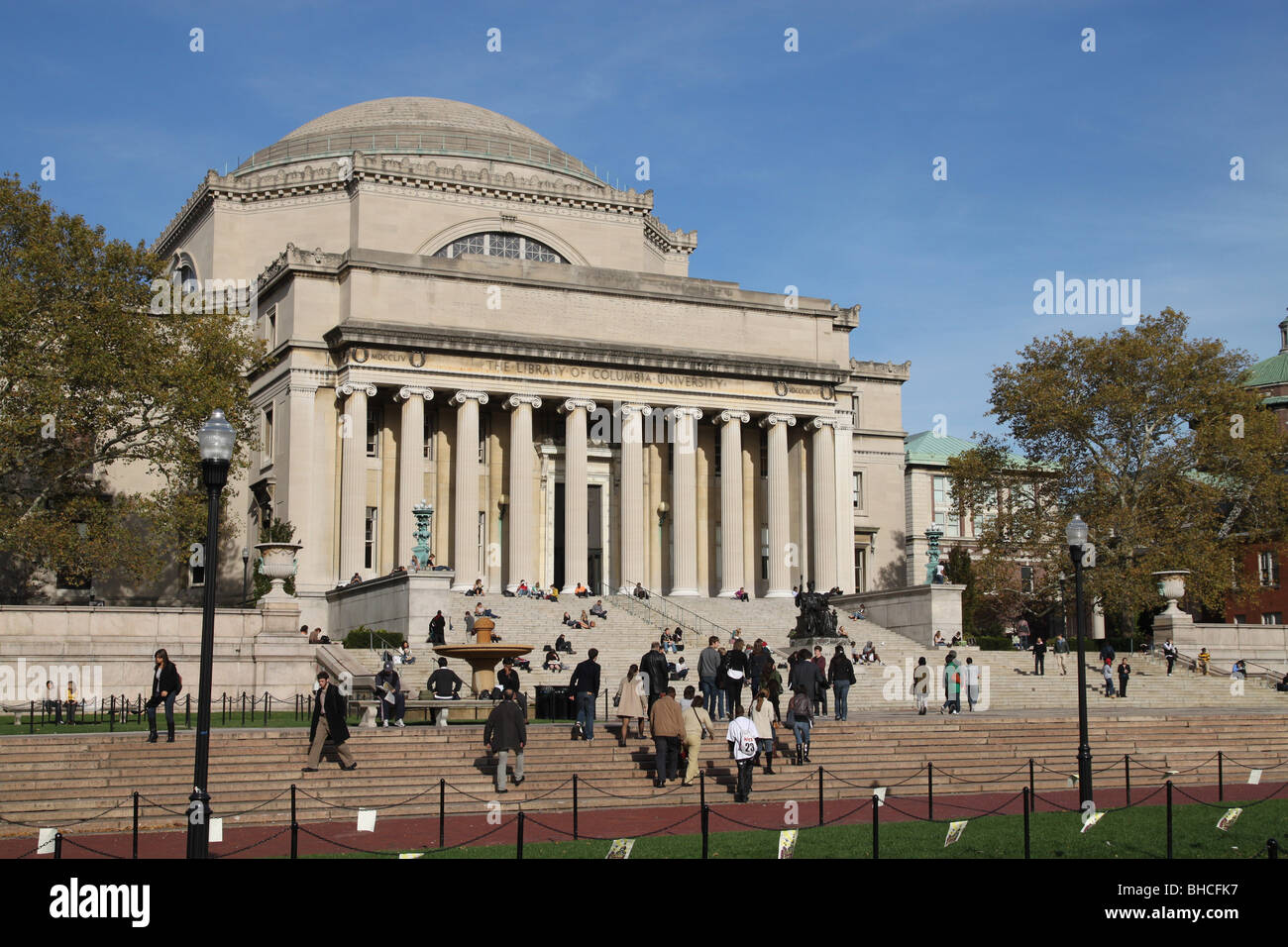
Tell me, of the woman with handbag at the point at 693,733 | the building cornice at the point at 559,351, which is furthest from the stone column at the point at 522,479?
the woman with handbag at the point at 693,733

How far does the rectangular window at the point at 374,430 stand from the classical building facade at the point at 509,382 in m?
0.17

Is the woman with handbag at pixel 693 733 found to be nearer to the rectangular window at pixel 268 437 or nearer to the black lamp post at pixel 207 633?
the black lamp post at pixel 207 633

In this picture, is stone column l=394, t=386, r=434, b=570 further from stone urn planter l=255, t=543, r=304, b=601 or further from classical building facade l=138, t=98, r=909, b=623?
stone urn planter l=255, t=543, r=304, b=601

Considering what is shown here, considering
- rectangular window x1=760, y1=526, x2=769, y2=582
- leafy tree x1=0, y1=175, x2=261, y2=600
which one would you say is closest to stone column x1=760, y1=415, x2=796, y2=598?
rectangular window x1=760, y1=526, x2=769, y2=582

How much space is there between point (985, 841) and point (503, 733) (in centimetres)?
785

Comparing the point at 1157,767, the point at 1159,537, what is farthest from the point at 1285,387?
the point at 1157,767

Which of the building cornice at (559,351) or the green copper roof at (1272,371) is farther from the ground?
the green copper roof at (1272,371)

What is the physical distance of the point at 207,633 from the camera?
51.0ft

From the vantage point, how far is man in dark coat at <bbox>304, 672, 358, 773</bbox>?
22547 millimetres

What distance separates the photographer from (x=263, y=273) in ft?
202

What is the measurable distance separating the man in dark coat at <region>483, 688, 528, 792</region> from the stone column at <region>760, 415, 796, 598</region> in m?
38.8

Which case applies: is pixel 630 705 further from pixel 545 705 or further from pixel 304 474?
pixel 304 474

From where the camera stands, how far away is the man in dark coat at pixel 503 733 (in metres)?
22.6

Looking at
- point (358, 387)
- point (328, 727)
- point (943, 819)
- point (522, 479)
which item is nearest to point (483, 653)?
point (328, 727)
